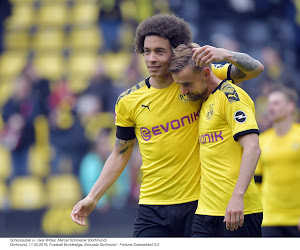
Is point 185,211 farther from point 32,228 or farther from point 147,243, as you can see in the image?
point 32,228

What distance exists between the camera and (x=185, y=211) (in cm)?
450

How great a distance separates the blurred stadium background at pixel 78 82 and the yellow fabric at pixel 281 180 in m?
2.76

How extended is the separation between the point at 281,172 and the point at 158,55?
250 cm

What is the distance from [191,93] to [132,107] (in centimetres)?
61

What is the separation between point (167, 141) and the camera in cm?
455

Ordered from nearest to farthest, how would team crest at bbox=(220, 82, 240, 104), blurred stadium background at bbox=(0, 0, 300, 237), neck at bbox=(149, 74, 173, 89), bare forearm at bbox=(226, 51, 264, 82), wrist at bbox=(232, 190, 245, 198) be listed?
wrist at bbox=(232, 190, 245, 198) < team crest at bbox=(220, 82, 240, 104) < bare forearm at bbox=(226, 51, 264, 82) < neck at bbox=(149, 74, 173, 89) < blurred stadium background at bbox=(0, 0, 300, 237)

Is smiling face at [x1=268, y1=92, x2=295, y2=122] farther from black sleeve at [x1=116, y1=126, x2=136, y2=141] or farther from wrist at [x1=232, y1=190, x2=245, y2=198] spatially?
wrist at [x1=232, y1=190, x2=245, y2=198]

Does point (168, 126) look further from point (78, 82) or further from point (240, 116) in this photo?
point (78, 82)

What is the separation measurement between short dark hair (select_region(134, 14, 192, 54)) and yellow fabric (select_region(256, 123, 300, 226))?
224 centimetres

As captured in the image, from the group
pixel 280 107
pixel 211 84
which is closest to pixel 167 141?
pixel 211 84

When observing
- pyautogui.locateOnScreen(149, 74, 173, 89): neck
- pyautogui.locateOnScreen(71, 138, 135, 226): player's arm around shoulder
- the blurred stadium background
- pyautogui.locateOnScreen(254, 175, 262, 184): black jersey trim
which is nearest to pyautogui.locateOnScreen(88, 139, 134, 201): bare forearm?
pyautogui.locateOnScreen(71, 138, 135, 226): player's arm around shoulder

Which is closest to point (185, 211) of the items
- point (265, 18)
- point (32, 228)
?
point (32, 228)

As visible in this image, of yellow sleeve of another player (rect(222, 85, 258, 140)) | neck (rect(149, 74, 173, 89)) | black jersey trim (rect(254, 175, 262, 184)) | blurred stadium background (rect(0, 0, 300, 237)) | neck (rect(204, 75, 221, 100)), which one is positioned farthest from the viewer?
blurred stadium background (rect(0, 0, 300, 237))

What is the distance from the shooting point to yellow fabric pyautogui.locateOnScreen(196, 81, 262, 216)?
4133 mm
